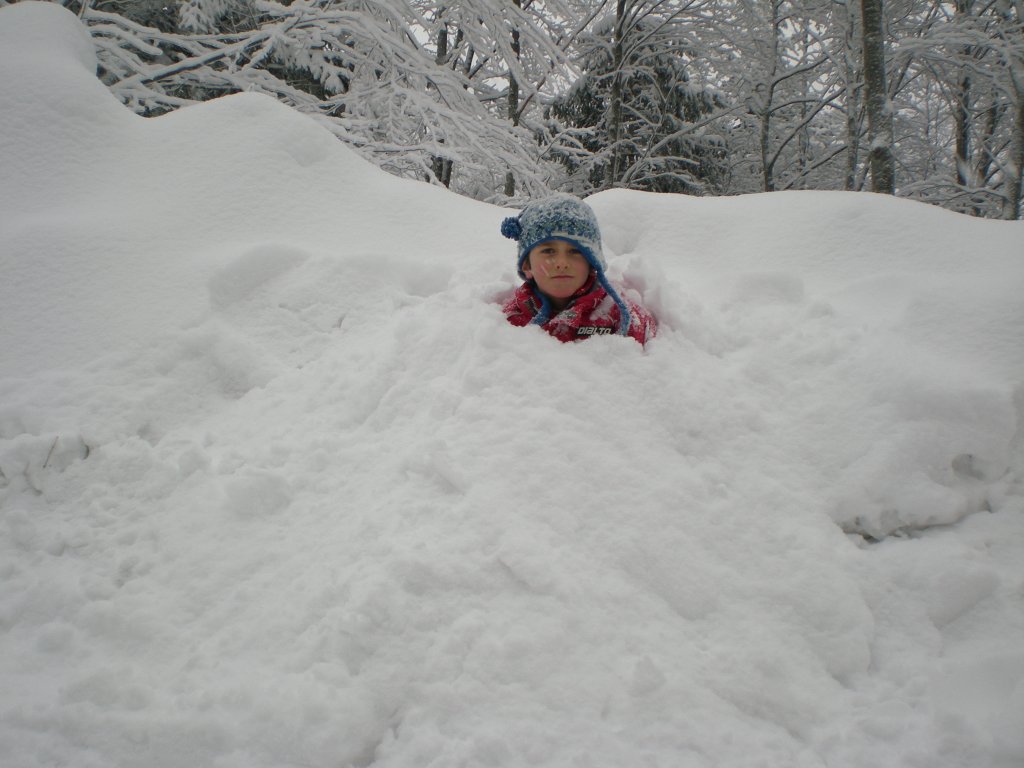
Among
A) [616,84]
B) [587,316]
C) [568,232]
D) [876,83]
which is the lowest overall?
[587,316]

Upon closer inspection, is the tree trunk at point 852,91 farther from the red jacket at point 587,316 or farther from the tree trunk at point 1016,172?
the red jacket at point 587,316

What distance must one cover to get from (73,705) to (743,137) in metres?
13.6

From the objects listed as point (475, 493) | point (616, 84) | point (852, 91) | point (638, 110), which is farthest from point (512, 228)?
point (638, 110)

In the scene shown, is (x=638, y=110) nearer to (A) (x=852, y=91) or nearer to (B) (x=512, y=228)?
(A) (x=852, y=91)

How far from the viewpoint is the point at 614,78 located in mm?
9125

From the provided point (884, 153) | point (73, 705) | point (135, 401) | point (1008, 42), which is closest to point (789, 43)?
point (1008, 42)

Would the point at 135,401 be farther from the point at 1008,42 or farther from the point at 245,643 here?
the point at 1008,42

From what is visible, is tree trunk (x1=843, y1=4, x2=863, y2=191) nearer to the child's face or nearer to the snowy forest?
the snowy forest

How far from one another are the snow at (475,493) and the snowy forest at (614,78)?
2556 millimetres

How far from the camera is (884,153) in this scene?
5180 millimetres

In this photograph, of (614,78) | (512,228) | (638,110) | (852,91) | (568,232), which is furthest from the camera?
(638,110)

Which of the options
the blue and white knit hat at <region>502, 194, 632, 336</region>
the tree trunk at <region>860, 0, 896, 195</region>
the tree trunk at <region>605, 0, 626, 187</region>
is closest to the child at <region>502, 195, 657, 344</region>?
the blue and white knit hat at <region>502, 194, 632, 336</region>

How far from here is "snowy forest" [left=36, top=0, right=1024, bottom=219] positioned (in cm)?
488

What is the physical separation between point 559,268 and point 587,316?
8.8 inches
